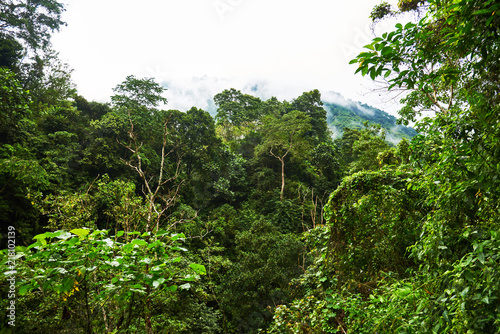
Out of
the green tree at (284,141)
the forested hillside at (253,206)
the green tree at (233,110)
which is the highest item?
the green tree at (233,110)

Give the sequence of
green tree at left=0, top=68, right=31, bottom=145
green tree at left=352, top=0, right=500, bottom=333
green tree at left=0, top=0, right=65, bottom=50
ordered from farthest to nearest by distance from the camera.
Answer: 1. green tree at left=0, top=0, right=65, bottom=50
2. green tree at left=0, top=68, right=31, bottom=145
3. green tree at left=352, top=0, right=500, bottom=333

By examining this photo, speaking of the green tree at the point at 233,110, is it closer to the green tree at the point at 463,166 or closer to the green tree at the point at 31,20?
the green tree at the point at 31,20

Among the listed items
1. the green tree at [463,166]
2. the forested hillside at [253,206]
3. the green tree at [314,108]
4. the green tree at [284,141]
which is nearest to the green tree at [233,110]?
the forested hillside at [253,206]

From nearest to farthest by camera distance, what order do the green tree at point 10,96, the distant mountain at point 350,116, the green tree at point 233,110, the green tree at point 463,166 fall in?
the green tree at point 463,166, the green tree at point 10,96, the green tree at point 233,110, the distant mountain at point 350,116

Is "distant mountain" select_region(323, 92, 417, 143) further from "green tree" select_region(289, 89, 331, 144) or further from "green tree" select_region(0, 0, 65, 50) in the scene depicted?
"green tree" select_region(0, 0, 65, 50)

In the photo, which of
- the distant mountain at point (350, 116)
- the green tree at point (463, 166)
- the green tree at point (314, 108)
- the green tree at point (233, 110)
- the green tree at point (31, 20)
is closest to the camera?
the green tree at point (463, 166)

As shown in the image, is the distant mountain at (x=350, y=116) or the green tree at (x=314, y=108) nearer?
the green tree at (x=314, y=108)

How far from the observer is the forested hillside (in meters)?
1.30

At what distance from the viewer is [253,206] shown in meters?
14.1

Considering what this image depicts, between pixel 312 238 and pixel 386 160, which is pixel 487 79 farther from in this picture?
pixel 386 160

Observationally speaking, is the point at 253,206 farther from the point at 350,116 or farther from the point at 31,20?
the point at 350,116

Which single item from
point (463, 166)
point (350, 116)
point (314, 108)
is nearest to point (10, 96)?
point (463, 166)

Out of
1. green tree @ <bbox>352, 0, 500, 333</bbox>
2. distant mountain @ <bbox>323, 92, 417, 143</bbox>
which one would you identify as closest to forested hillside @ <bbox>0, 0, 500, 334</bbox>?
green tree @ <bbox>352, 0, 500, 333</bbox>

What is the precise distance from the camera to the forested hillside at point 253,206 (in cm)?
130
